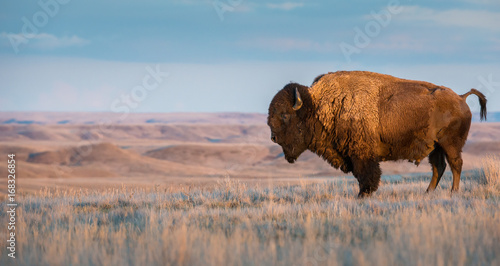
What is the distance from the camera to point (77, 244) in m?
6.25

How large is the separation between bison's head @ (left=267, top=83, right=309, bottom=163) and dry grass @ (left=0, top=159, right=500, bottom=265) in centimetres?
102

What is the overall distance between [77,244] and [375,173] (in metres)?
5.33

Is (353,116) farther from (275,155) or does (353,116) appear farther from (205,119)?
(205,119)

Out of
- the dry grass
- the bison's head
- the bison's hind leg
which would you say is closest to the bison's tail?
the bison's hind leg

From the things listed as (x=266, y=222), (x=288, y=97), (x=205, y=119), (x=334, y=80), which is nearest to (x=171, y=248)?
(x=266, y=222)

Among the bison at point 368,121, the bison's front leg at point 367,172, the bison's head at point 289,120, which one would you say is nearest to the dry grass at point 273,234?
the bison's front leg at point 367,172

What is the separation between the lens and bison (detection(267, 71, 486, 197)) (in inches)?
378

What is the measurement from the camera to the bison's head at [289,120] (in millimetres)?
9656

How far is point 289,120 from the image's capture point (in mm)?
9719

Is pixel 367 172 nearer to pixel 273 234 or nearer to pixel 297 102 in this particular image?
pixel 297 102

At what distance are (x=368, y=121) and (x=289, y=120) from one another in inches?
53.6

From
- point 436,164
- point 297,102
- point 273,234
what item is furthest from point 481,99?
point 273,234

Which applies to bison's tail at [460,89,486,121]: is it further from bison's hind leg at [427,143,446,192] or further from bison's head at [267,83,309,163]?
bison's head at [267,83,309,163]

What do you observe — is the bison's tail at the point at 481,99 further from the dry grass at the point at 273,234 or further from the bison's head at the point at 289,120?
the bison's head at the point at 289,120
